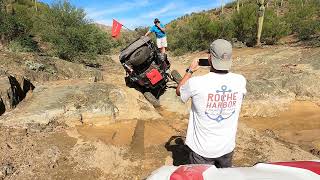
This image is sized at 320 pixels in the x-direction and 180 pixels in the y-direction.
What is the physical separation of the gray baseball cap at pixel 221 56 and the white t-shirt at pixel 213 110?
0.08m

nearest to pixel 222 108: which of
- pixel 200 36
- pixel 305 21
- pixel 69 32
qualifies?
pixel 69 32

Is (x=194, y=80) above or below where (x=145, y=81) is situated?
above

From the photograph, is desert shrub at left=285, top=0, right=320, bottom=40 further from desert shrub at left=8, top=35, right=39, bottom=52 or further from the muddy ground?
desert shrub at left=8, top=35, right=39, bottom=52

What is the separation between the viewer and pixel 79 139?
20.2 ft

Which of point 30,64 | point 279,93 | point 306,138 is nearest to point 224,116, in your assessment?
point 306,138

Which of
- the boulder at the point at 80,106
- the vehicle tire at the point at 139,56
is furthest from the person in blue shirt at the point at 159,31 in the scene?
the boulder at the point at 80,106

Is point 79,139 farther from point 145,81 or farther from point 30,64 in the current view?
point 30,64

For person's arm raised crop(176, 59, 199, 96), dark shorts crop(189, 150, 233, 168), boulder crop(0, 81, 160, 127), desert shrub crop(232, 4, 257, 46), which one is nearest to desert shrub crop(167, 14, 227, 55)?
desert shrub crop(232, 4, 257, 46)

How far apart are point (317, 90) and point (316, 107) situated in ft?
2.63

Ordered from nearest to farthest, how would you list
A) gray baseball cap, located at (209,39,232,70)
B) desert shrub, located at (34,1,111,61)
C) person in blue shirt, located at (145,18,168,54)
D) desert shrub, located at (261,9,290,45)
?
gray baseball cap, located at (209,39,232,70), person in blue shirt, located at (145,18,168,54), desert shrub, located at (34,1,111,61), desert shrub, located at (261,9,290,45)

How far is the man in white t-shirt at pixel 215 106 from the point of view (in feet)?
A: 11.0

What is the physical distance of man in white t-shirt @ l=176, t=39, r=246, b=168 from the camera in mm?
3348

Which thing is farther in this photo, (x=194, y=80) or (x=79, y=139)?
(x=79, y=139)

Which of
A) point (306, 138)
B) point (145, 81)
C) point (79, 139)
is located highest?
point (145, 81)
